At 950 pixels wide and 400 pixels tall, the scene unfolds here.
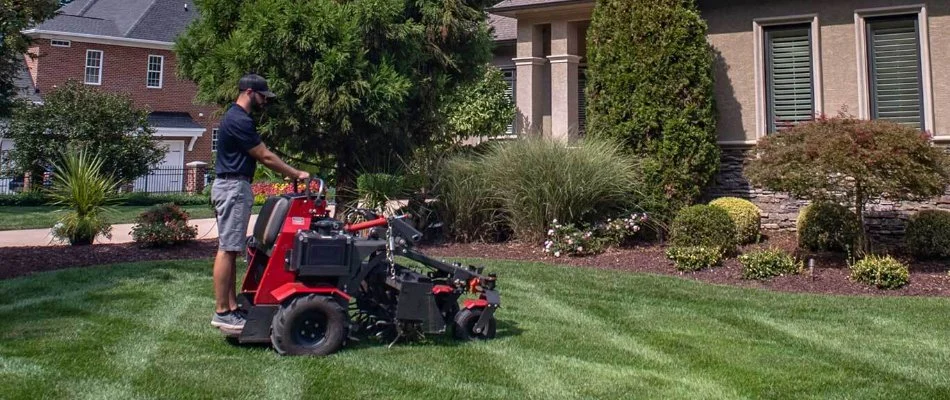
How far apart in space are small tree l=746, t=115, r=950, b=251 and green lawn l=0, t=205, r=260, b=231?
33.9ft

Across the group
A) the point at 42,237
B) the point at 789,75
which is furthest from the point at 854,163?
the point at 42,237

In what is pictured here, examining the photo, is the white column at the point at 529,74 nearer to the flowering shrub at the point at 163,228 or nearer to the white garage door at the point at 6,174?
the flowering shrub at the point at 163,228

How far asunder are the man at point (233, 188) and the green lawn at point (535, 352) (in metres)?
0.33

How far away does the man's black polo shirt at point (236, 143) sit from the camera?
4793 millimetres

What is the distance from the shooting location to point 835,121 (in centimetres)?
811

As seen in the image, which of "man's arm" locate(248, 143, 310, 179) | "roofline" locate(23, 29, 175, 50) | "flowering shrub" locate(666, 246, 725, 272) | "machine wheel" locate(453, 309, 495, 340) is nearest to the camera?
"man's arm" locate(248, 143, 310, 179)

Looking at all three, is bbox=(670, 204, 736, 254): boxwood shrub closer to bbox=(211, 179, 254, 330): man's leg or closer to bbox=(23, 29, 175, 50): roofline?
bbox=(211, 179, 254, 330): man's leg

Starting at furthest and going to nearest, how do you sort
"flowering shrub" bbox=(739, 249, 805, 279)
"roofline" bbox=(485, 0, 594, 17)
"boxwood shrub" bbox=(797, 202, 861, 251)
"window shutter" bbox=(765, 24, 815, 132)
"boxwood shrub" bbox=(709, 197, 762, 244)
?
"roofline" bbox=(485, 0, 594, 17), "window shutter" bbox=(765, 24, 815, 132), "boxwood shrub" bbox=(709, 197, 762, 244), "boxwood shrub" bbox=(797, 202, 861, 251), "flowering shrub" bbox=(739, 249, 805, 279)

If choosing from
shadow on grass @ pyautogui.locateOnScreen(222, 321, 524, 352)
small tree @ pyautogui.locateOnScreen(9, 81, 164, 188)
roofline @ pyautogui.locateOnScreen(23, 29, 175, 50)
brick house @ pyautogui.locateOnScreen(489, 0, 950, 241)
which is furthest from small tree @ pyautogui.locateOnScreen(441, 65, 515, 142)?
roofline @ pyautogui.locateOnScreen(23, 29, 175, 50)

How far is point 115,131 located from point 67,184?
12.8 meters

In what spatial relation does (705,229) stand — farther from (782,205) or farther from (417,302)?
(417,302)

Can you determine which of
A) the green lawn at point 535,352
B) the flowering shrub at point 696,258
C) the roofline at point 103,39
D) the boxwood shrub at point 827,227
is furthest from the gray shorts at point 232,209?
the roofline at point 103,39

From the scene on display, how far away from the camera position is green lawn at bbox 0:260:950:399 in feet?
13.3

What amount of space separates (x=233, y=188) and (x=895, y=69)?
32.9ft
